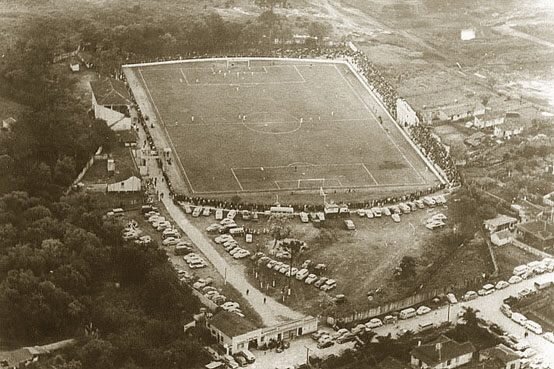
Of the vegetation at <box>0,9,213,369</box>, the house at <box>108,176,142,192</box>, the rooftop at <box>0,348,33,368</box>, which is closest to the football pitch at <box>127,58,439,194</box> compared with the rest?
the house at <box>108,176,142,192</box>

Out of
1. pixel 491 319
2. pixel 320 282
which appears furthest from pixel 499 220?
pixel 320 282

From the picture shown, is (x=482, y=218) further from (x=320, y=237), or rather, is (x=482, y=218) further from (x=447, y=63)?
(x=447, y=63)

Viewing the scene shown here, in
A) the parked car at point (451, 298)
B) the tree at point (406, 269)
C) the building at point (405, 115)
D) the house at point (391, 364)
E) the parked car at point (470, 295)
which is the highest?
the house at point (391, 364)

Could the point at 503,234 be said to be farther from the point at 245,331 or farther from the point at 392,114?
the point at 392,114

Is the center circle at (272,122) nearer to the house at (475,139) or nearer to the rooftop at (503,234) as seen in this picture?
the house at (475,139)

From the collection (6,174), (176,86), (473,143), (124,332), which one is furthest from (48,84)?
(124,332)

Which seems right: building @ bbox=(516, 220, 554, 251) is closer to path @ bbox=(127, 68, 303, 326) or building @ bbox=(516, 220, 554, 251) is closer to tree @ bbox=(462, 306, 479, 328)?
tree @ bbox=(462, 306, 479, 328)

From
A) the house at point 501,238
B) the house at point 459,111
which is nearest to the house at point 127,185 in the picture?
the house at point 501,238
